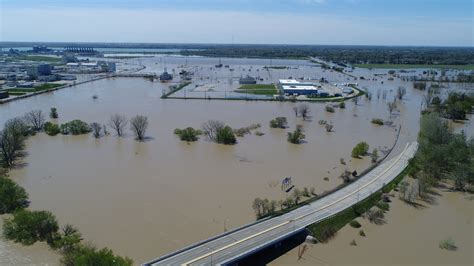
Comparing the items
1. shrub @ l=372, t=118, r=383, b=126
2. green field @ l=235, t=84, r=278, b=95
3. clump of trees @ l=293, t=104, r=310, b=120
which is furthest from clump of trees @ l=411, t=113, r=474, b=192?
green field @ l=235, t=84, r=278, b=95

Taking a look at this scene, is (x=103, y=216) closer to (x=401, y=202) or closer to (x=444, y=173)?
(x=401, y=202)

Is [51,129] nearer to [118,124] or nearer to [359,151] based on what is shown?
[118,124]

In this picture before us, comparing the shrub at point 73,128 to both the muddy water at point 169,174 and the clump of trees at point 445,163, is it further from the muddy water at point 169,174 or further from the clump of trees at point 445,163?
the clump of trees at point 445,163

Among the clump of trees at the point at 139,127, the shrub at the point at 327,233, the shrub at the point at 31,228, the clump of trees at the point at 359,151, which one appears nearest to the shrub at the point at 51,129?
the clump of trees at the point at 139,127

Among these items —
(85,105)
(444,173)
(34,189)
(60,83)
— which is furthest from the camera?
(60,83)

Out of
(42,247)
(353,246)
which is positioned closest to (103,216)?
(42,247)

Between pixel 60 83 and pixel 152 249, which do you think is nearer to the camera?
pixel 152 249

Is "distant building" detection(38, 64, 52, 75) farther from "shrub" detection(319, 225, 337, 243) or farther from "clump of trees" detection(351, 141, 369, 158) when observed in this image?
"shrub" detection(319, 225, 337, 243)

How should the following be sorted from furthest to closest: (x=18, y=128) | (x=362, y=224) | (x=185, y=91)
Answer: (x=185, y=91) → (x=18, y=128) → (x=362, y=224)
